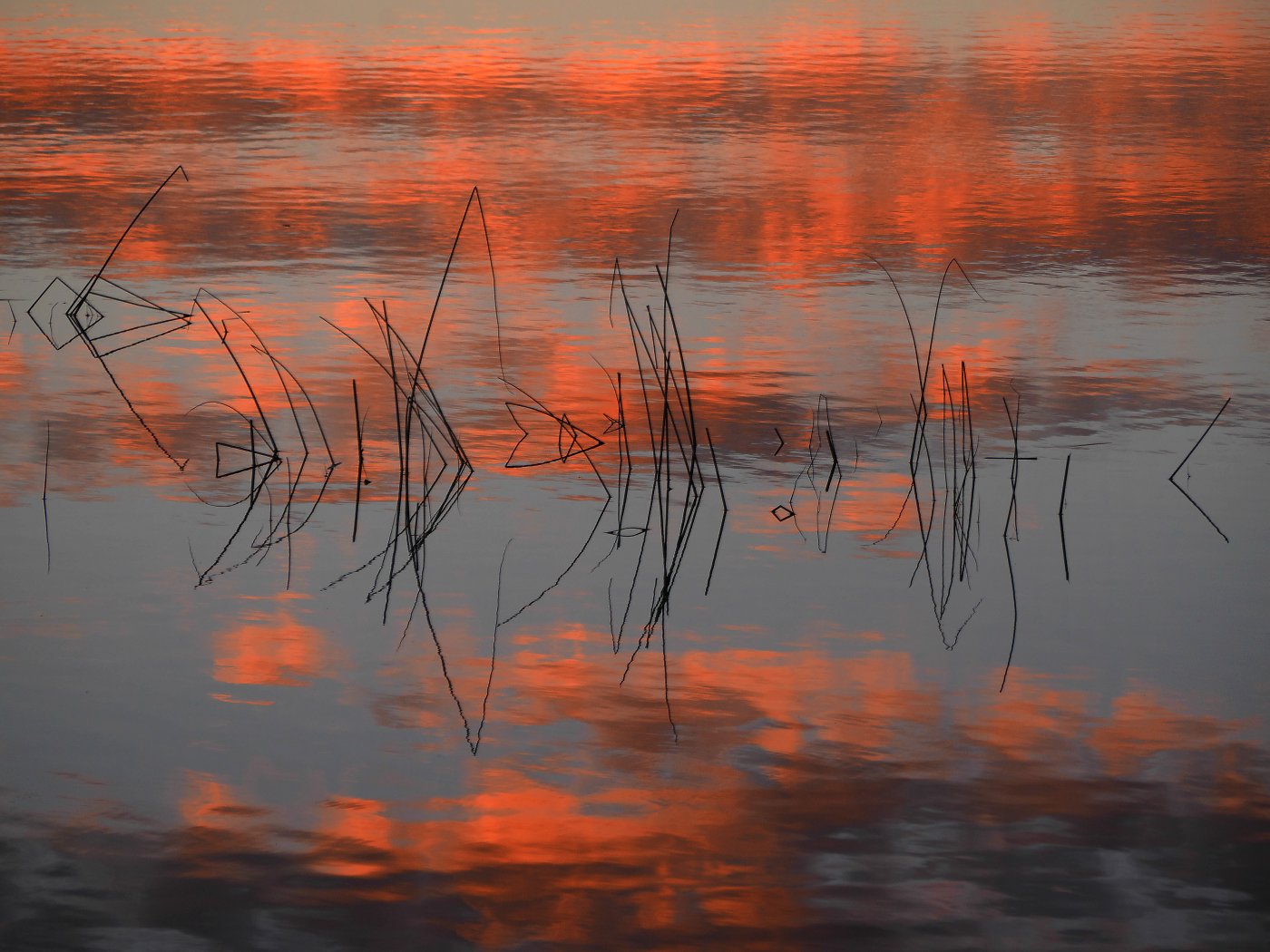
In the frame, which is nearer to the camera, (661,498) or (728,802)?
(728,802)

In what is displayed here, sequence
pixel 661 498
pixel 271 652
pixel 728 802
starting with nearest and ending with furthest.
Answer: pixel 728 802, pixel 271 652, pixel 661 498

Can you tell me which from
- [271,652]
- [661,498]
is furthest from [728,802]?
[661,498]

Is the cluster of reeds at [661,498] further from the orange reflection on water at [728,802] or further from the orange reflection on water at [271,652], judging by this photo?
the orange reflection on water at [271,652]

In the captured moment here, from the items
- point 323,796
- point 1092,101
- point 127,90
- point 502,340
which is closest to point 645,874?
point 323,796

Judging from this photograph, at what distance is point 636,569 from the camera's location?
416 cm

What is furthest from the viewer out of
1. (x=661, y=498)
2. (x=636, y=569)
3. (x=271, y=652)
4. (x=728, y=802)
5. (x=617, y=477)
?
(x=617, y=477)

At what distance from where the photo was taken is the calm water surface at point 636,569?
2.78 meters

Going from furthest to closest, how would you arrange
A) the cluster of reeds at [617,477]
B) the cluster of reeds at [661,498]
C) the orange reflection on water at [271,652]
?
the cluster of reeds at [617,477] < the cluster of reeds at [661,498] < the orange reflection on water at [271,652]

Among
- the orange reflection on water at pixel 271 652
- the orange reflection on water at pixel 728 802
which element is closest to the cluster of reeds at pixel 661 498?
the orange reflection on water at pixel 728 802

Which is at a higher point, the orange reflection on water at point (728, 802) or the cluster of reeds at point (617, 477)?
the cluster of reeds at point (617, 477)

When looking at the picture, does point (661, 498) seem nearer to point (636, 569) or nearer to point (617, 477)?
point (617, 477)

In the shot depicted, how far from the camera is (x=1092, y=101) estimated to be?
13445 mm

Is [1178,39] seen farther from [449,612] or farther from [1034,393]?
[449,612]

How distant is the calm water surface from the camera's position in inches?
109
